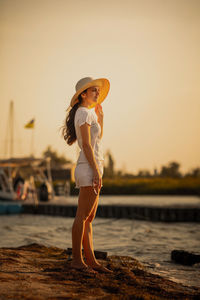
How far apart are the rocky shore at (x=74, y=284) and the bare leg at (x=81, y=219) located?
0.45ft

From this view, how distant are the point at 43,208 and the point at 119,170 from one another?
158 ft

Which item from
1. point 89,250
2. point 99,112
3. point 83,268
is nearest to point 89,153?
point 99,112

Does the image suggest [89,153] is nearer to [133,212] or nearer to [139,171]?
[133,212]

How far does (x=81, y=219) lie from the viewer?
146 inches

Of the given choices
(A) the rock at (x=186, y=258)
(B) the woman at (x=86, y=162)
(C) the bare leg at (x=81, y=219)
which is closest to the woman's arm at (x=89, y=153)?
(B) the woman at (x=86, y=162)

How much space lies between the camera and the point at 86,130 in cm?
368

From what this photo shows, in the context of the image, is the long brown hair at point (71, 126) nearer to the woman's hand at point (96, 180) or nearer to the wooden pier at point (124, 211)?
the woman's hand at point (96, 180)

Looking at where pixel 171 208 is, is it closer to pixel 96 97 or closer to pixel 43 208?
pixel 43 208

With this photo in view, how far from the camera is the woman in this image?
3.67 metres

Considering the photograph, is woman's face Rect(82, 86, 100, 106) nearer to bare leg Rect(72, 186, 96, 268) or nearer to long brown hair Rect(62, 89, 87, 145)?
long brown hair Rect(62, 89, 87, 145)

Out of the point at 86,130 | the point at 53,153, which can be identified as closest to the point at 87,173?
the point at 86,130

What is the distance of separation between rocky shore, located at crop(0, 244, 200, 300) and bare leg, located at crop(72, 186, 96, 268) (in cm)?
14

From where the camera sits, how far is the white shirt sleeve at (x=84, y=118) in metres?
3.69

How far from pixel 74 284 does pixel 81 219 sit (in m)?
0.69
